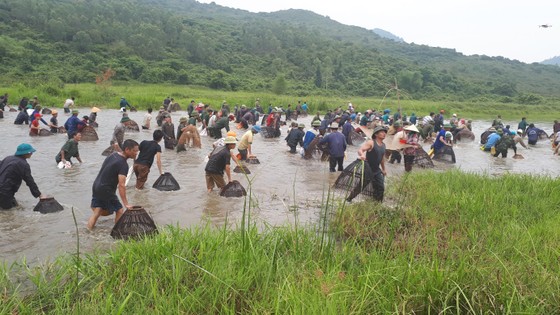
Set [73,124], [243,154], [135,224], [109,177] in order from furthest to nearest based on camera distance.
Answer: [73,124] < [243,154] < [109,177] < [135,224]

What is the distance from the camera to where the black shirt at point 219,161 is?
854 cm

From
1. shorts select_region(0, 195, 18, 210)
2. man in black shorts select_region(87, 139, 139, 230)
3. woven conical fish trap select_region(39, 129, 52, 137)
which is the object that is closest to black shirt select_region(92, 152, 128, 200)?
man in black shorts select_region(87, 139, 139, 230)

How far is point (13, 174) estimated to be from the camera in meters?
6.90

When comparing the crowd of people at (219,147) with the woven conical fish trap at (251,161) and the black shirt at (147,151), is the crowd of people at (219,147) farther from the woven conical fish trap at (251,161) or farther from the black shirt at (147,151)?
the woven conical fish trap at (251,161)

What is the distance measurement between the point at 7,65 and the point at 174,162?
130ft

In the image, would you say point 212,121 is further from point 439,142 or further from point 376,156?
point 376,156

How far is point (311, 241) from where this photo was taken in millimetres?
4758

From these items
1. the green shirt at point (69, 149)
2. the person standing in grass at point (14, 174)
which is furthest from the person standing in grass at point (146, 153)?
the green shirt at point (69, 149)

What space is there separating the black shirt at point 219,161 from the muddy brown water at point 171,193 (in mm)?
591

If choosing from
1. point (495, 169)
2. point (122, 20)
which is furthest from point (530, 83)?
point (495, 169)

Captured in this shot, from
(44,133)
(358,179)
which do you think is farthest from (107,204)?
(44,133)

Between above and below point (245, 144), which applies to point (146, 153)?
above

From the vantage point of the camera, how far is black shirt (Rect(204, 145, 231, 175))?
8539 mm

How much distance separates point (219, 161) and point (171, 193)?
1.37 meters
